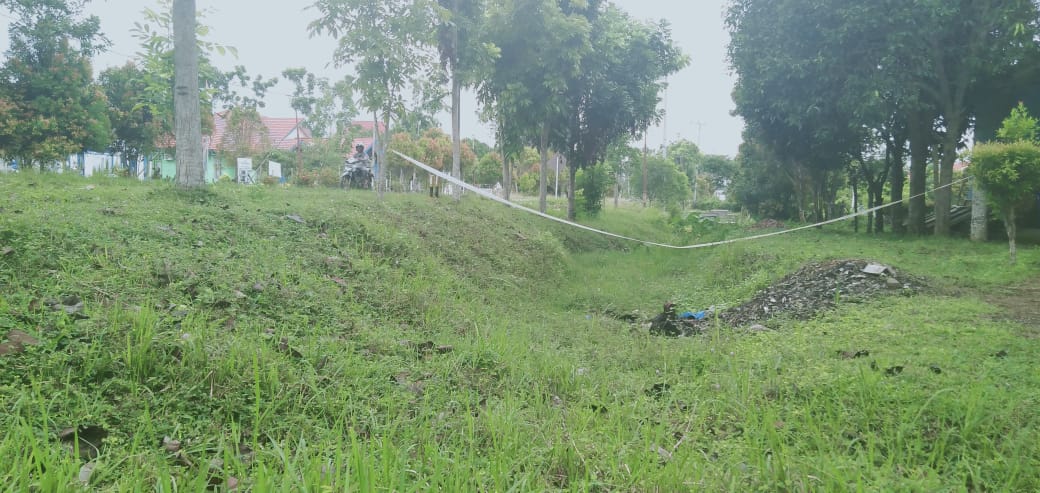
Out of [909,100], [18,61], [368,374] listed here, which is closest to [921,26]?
[909,100]

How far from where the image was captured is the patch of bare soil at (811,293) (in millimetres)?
5637

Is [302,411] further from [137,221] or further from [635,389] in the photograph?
[137,221]

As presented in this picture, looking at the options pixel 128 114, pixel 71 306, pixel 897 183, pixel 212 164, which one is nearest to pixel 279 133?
pixel 212 164

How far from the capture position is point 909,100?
433 inches

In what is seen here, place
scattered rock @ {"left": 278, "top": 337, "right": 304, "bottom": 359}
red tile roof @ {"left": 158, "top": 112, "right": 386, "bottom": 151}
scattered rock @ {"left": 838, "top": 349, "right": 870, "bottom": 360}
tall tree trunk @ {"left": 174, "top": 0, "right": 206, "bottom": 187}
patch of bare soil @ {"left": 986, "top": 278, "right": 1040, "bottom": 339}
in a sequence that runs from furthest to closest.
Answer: red tile roof @ {"left": 158, "top": 112, "right": 386, "bottom": 151} → tall tree trunk @ {"left": 174, "top": 0, "right": 206, "bottom": 187} → patch of bare soil @ {"left": 986, "top": 278, "right": 1040, "bottom": 339} → scattered rock @ {"left": 838, "top": 349, "right": 870, "bottom": 360} → scattered rock @ {"left": 278, "top": 337, "right": 304, "bottom": 359}

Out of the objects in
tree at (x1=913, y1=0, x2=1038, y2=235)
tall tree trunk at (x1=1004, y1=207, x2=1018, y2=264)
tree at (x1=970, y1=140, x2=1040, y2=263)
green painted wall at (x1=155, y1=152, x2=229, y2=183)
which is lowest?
tall tree trunk at (x1=1004, y1=207, x2=1018, y2=264)

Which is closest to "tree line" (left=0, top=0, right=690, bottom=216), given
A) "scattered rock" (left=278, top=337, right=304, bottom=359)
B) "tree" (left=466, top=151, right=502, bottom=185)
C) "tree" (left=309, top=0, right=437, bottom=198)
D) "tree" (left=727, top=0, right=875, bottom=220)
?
"tree" (left=309, top=0, right=437, bottom=198)

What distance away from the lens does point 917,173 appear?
42.6ft

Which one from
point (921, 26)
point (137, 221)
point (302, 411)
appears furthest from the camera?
point (921, 26)

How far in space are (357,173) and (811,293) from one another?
1052cm

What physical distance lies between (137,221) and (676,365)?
4.46 meters

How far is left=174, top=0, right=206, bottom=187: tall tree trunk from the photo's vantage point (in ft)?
20.4

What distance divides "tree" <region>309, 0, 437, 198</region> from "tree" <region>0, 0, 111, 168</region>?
1109 cm

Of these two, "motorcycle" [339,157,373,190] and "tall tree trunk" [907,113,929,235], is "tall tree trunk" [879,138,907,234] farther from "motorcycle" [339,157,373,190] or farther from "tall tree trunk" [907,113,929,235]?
"motorcycle" [339,157,373,190]
